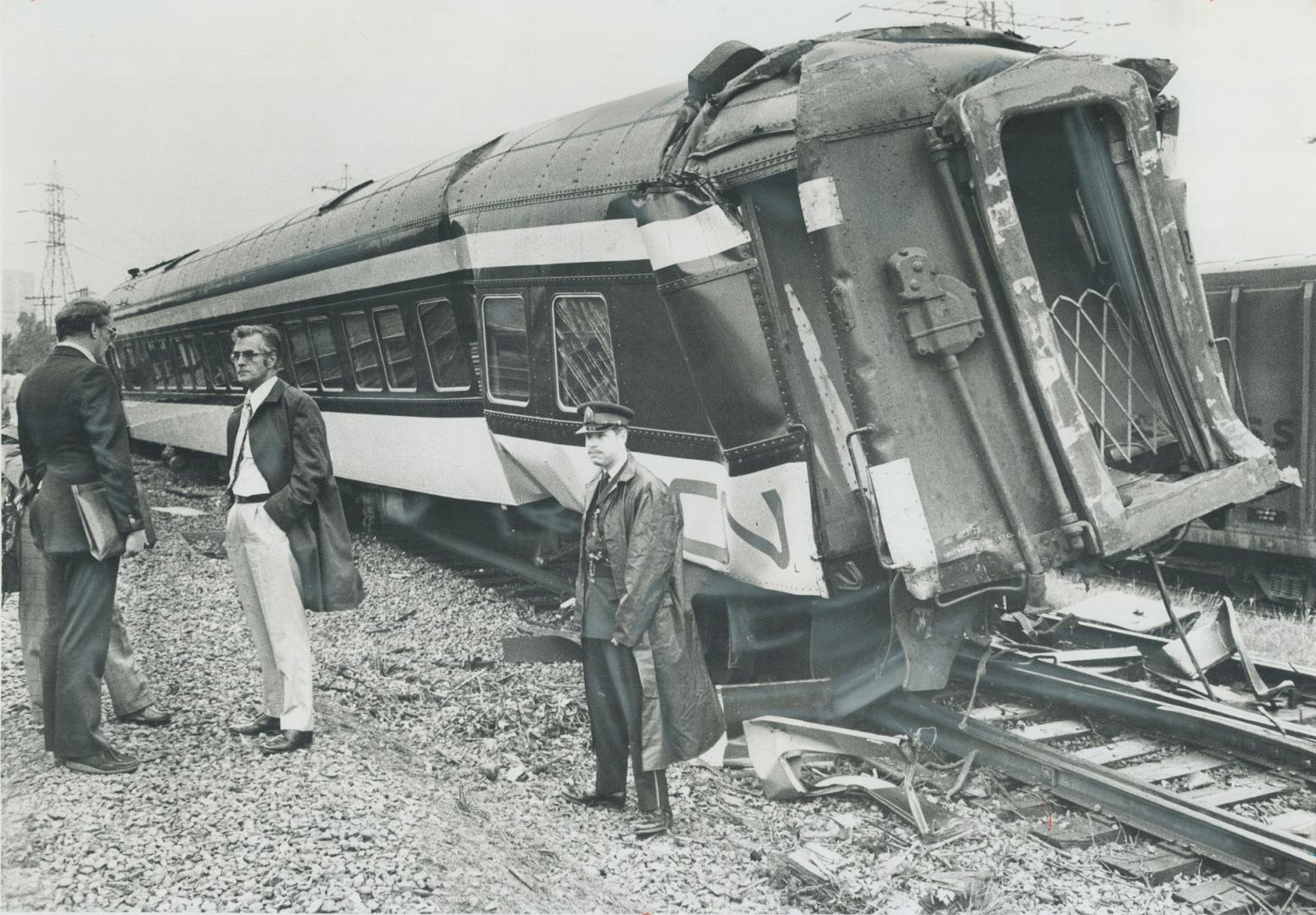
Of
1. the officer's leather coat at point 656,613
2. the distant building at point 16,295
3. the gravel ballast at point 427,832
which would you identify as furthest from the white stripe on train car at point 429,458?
the officer's leather coat at point 656,613

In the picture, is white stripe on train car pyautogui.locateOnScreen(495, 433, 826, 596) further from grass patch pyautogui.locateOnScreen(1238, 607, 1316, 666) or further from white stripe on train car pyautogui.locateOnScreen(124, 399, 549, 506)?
grass patch pyautogui.locateOnScreen(1238, 607, 1316, 666)

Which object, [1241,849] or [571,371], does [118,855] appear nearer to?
[571,371]

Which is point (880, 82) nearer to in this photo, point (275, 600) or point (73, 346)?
point (275, 600)

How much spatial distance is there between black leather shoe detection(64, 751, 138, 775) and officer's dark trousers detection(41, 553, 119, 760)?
0.03 metres

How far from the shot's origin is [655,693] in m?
4.21

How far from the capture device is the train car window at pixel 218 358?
13.5 meters

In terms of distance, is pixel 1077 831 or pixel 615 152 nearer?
pixel 1077 831

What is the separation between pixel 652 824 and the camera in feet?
14.1

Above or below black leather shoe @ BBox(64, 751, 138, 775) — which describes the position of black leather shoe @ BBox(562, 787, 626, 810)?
below

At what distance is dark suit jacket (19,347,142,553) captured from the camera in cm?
434

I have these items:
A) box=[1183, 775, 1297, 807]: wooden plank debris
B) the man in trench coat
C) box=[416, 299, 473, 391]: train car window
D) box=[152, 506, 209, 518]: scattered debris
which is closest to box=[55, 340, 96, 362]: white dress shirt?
the man in trench coat

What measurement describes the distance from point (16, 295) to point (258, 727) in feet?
8.53

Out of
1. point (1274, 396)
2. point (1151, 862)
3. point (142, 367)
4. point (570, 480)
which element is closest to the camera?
point (1151, 862)

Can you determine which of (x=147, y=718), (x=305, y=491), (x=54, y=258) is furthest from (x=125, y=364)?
(x=305, y=491)
